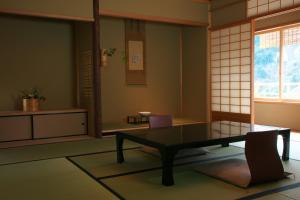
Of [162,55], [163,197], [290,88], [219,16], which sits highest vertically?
[219,16]

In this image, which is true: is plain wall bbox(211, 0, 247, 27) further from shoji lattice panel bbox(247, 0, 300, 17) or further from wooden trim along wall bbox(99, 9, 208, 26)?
wooden trim along wall bbox(99, 9, 208, 26)

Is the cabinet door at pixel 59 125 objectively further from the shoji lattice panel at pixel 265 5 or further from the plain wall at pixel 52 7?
the shoji lattice panel at pixel 265 5

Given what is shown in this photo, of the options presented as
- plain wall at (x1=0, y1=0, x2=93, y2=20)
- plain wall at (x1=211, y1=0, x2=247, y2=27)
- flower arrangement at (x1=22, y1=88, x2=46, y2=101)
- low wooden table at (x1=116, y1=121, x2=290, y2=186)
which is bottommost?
low wooden table at (x1=116, y1=121, x2=290, y2=186)

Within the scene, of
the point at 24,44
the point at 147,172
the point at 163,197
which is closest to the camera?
the point at 163,197

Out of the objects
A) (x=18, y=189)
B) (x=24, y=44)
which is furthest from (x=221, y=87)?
(x=18, y=189)

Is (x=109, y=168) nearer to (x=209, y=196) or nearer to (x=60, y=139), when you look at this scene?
(x=209, y=196)

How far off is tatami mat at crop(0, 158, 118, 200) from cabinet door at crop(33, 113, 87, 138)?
56.5 inches

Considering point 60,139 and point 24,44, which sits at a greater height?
point 24,44

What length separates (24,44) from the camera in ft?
17.0

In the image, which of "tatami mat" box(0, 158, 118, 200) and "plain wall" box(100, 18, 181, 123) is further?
"plain wall" box(100, 18, 181, 123)

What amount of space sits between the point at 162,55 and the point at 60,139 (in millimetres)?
3017

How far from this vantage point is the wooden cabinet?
14.6 ft

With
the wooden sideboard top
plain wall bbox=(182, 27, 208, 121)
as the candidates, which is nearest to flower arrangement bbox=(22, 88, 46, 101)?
the wooden sideboard top

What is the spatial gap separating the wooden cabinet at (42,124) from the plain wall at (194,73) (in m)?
2.49
